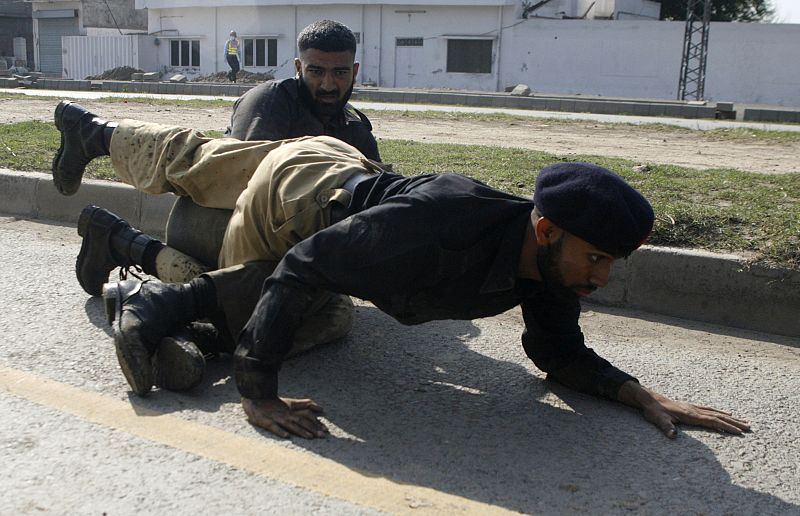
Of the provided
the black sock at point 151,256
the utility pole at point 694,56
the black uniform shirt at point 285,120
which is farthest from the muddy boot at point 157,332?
the utility pole at point 694,56

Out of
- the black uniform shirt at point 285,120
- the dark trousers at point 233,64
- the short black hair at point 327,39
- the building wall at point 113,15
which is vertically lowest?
the black uniform shirt at point 285,120

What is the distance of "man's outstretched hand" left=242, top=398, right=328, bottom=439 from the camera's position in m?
2.68

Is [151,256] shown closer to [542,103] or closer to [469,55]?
[542,103]

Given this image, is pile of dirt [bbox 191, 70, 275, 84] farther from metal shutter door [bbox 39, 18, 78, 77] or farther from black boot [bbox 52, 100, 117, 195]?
black boot [bbox 52, 100, 117, 195]

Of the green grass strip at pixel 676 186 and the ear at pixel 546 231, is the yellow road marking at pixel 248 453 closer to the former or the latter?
the ear at pixel 546 231

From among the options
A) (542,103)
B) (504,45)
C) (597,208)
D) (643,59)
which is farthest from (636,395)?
(504,45)

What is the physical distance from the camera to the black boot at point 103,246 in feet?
12.6

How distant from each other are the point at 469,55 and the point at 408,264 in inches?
1234

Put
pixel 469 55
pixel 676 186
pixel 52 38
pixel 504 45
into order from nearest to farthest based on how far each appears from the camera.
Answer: pixel 676 186 → pixel 504 45 → pixel 469 55 → pixel 52 38

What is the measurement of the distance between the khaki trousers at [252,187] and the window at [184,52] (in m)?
35.2

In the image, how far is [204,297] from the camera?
124 inches

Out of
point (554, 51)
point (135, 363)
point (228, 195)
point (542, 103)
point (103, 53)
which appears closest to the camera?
point (135, 363)

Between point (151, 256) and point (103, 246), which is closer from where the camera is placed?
point (151, 256)

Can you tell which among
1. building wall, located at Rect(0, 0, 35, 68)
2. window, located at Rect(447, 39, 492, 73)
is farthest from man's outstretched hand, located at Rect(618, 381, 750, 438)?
building wall, located at Rect(0, 0, 35, 68)
